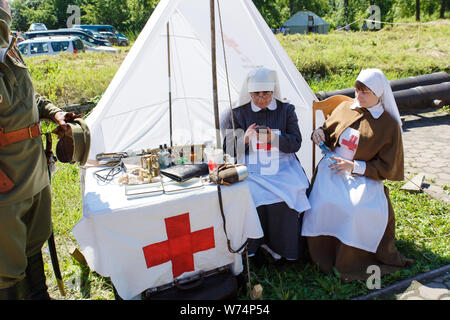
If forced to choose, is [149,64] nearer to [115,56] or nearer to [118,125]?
[118,125]

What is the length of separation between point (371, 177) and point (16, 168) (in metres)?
2.14

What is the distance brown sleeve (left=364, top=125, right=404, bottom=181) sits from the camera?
2309 mm

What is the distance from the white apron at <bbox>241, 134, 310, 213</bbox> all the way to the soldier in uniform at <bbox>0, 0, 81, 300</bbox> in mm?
1343

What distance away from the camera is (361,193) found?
2.32 m

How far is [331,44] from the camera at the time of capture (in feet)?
37.2

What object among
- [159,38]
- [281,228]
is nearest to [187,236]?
[281,228]

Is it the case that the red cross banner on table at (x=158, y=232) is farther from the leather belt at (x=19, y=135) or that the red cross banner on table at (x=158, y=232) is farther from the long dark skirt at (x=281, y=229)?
the leather belt at (x=19, y=135)

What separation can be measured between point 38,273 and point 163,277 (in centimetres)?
76

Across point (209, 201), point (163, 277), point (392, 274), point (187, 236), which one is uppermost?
point (209, 201)

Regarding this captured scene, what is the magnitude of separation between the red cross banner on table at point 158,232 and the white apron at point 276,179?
311 millimetres

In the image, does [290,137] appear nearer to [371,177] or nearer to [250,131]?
[250,131]

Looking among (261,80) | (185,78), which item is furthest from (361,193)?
(185,78)

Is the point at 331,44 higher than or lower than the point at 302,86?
higher
